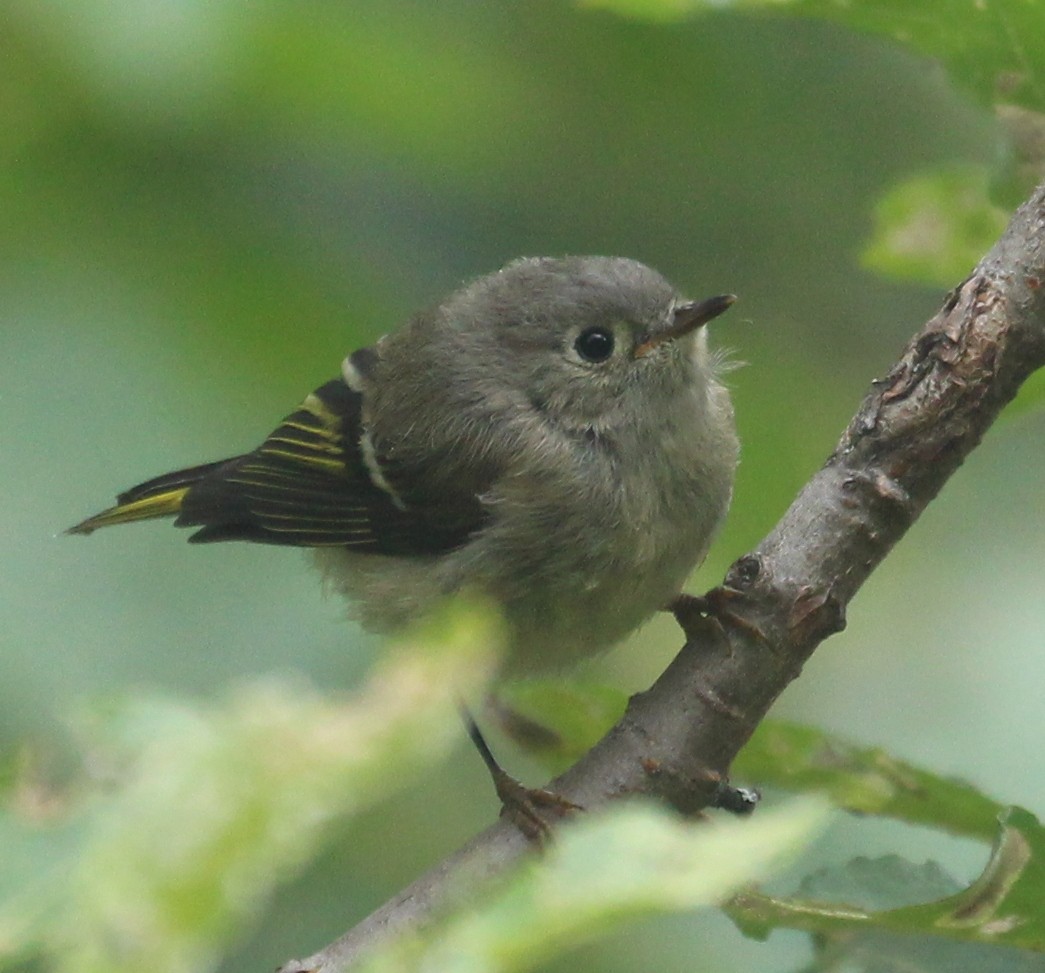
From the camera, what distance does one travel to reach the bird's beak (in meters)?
2.03

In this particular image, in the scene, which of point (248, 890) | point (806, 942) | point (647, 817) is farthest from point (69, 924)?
point (806, 942)

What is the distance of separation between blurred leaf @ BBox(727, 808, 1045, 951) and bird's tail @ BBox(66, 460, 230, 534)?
1615mm

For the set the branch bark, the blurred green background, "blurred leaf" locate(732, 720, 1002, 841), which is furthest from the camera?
the blurred green background

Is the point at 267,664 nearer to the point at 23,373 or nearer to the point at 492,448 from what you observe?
the point at 492,448

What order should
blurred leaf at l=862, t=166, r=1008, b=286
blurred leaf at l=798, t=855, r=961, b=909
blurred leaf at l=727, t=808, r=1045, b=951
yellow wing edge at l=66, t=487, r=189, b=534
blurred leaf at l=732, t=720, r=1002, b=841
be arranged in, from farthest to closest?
yellow wing edge at l=66, t=487, r=189, b=534, blurred leaf at l=862, t=166, r=1008, b=286, blurred leaf at l=732, t=720, r=1002, b=841, blurred leaf at l=798, t=855, r=961, b=909, blurred leaf at l=727, t=808, r=1045, b=951

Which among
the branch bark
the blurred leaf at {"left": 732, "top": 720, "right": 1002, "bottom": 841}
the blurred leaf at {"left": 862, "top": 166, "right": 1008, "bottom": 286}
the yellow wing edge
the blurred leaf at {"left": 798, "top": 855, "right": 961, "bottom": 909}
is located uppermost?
the yellow wing edge

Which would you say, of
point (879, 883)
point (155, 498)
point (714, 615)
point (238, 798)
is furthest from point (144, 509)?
point (238, 798)

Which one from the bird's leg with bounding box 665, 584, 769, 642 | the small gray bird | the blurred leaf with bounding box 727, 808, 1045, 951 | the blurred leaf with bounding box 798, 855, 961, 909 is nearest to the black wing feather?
the small gray bird

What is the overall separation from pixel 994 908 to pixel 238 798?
0.60m

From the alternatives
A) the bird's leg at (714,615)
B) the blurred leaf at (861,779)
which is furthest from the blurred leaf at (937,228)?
the blurred leaf at (861,779)

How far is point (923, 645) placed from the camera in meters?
2.56

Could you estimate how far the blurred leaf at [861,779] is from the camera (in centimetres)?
111

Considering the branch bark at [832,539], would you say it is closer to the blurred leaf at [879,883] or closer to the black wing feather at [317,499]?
the blurred leaf at [879,883]

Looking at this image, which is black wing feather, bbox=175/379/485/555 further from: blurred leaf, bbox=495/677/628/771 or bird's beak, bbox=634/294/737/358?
blurred leaf, bbox=495/677/628/771
